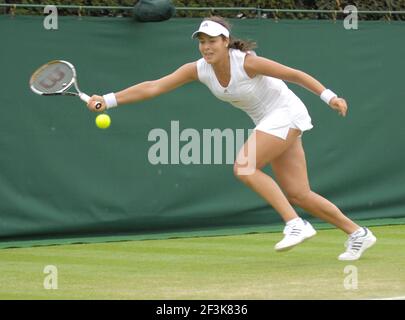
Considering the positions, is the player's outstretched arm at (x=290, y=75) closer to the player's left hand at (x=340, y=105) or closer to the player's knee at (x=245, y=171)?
the player's left hand at (x=340, y=105)

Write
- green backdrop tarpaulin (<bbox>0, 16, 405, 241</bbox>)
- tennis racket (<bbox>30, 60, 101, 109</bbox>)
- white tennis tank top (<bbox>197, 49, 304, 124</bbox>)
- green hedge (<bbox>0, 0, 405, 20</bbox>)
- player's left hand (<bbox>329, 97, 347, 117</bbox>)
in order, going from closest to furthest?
player's left hand (<bbox>329, 97, 347, 117</bbox>)
white tennis tank top (<bbox>197, 49, 304, 124</bbox>)
tennis racket (<bbox>30, 60, 101, 109</bbox>)
green backdrop tarpaulin (<bbox>0, 16, 405, 241</bbox>)
green hedge (<bbox>0, 0, 405, 20</bbox>)

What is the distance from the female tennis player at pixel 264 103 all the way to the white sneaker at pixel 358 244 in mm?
98

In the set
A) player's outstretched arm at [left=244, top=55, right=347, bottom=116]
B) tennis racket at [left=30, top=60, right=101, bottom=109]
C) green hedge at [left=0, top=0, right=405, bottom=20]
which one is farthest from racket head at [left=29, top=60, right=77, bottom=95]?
green hedge at [left=0, top=0, right=405, bottom=20]

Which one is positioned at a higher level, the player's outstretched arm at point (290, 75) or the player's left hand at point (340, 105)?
the player's outstretched arm at point (290, 75)

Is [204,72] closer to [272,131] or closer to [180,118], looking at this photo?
[272,131]

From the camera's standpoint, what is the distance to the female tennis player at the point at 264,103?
770cm

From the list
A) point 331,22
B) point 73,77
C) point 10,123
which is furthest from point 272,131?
point 331,22

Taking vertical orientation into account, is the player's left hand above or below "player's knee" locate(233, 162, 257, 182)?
above

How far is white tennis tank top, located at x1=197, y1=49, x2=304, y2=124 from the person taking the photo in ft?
25.6

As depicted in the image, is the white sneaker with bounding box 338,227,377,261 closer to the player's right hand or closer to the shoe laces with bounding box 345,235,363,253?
the shoe laces with bounding box 345,235,363,253

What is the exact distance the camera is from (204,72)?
7898mm

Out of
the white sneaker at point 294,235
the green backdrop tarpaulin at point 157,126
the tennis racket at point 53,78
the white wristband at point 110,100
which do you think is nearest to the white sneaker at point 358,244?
the white sneaker at point 294,235

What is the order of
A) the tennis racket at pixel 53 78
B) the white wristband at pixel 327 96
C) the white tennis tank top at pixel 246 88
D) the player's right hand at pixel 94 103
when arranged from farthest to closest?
the tennis racket at pixel 53 78 → the white tennis tank top at pixel 246 88 → the player's right hand at pixel 94 103 → the white wristband at pixel 327 96

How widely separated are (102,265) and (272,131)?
1711mm
